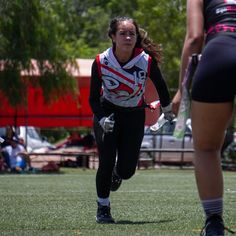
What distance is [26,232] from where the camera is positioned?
21.3 feet

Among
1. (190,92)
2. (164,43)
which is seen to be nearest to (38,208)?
(190,92)

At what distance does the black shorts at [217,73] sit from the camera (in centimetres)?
503

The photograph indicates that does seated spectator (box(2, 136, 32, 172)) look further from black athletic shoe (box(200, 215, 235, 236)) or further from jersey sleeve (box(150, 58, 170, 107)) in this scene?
black athletic shoe (box(200, 215, 235, 236))

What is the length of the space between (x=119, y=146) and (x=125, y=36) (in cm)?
104

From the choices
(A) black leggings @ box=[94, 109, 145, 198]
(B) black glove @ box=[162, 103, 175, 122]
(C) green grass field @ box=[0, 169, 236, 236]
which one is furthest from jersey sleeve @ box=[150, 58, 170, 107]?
(C) green grass field @ box=[0, 169, 236, 236]

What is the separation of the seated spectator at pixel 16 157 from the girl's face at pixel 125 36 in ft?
52.4

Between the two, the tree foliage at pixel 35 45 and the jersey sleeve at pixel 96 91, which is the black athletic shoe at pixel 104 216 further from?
the tree foliage at pixel 35 45

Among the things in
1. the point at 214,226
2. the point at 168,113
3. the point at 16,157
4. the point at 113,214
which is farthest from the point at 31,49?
the point at 214,226

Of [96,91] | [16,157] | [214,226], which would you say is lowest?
[16,157]

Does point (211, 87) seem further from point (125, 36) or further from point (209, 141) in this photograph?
point (125, 36)

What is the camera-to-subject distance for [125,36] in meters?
7.77

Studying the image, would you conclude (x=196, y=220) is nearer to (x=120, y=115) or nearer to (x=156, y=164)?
(x=120, y=115)

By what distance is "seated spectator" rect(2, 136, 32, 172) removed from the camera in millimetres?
23627

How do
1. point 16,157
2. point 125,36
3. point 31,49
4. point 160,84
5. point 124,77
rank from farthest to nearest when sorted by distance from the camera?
point 31,49, point 16,157, point 160,84, point 124,77, point 125,36
